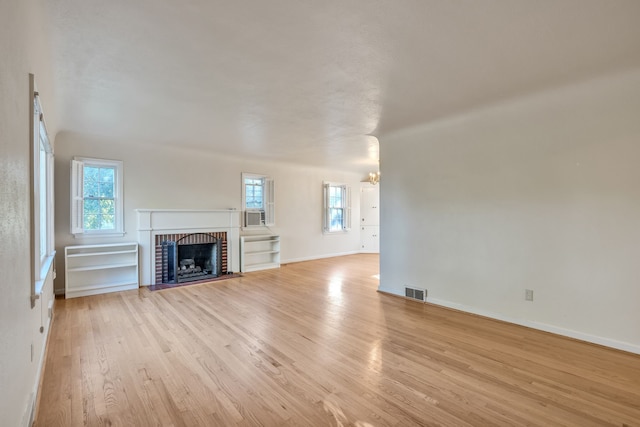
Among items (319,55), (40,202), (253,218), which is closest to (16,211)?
(40,202)

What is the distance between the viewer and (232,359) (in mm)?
2732

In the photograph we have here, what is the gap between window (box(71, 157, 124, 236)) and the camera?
15.8 feet

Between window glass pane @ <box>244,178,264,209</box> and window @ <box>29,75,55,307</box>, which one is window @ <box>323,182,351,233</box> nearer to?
window glass pane @ <box>244,178,264,209</box>

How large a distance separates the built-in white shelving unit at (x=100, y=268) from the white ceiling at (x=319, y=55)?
209 cm

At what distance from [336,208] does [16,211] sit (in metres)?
7.78

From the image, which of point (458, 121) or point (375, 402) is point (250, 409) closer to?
point (375, 402)

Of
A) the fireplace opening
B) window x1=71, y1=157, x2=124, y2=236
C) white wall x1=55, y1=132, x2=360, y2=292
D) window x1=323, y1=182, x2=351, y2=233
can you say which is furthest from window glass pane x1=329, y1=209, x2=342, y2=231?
window x1=71, y1=157, x2=124, y2=236

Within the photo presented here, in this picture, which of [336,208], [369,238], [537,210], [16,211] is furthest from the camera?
[369,238]

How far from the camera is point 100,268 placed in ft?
16.0

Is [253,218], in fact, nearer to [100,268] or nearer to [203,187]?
[203,187]

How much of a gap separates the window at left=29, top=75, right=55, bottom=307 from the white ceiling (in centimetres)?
56

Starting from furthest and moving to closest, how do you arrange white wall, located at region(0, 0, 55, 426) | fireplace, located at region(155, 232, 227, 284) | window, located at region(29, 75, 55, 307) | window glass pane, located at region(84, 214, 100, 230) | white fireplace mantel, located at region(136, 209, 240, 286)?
fireplace, located at region(155, 232, 227, 284) → white fireplace mantel, located at region(136, 209, 240, 286) → window glass pane, located at region(84, 214, 100, 230) → window, located at region(29, 75, 55, 307) → white wall, located at region(0, 0, 55, 426)

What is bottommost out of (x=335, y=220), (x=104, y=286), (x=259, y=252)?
(x=104, y=286)

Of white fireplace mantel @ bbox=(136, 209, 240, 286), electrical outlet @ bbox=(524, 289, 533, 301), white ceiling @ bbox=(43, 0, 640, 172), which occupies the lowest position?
electrical outlet @ bbox=(524, 289, 533, 301)
